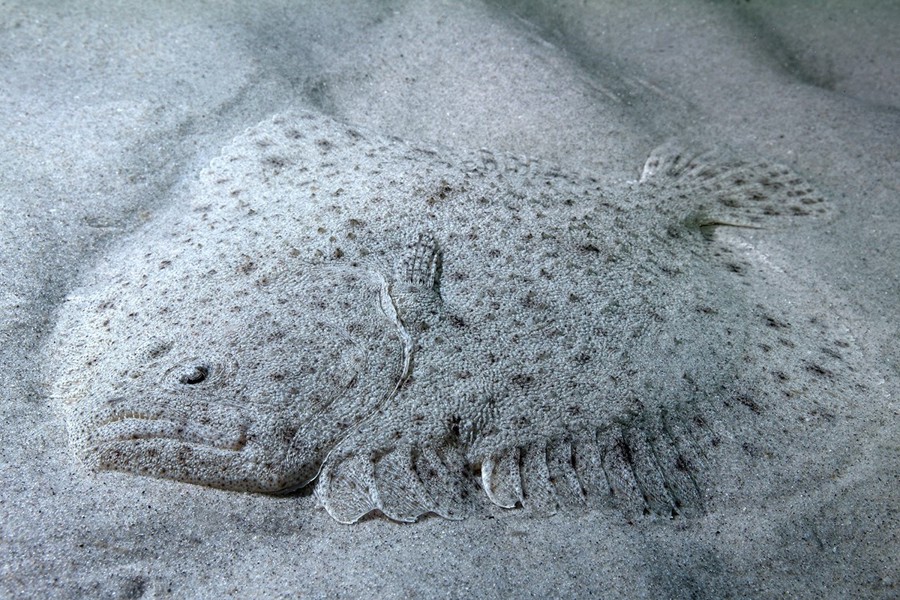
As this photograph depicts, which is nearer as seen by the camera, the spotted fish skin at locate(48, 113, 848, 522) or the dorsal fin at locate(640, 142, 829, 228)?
the spotted fish skin at locate(48, 113, 848, 522)

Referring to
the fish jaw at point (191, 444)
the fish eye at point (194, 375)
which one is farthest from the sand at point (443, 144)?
the fish eye at point (194, 375)

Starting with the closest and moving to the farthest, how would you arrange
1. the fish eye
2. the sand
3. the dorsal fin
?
the sand, the fish eye, the dorsal fin

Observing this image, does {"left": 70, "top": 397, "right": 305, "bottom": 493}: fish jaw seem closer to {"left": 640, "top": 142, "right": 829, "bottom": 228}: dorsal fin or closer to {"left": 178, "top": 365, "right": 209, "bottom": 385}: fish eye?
{"left": 178, "top": 365, "right": 209, "bottom": 385}: fish eye

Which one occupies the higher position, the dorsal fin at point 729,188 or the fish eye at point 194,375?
the dorsal fin at point 729,188

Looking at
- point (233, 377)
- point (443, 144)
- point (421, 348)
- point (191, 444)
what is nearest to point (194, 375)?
point (233, 377)

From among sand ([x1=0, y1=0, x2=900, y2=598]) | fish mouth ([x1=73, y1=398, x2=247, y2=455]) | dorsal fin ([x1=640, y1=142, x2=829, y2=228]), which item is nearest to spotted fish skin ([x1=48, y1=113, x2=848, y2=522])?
fish mouth ([x1=73, y1=398, x2=247, y2=455])

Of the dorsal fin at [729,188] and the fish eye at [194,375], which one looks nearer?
the fish eye at [194,375]

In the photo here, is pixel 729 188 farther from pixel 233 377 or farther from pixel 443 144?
pixel 233 377

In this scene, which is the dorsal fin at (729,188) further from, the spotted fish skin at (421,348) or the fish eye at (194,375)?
the fish eye at (194,375)
